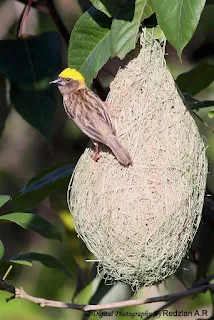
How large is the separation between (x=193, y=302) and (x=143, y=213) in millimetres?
1100

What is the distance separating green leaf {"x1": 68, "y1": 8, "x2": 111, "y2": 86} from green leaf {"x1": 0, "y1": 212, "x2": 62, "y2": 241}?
1.70 ft

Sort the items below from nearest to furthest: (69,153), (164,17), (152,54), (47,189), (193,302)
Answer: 1. (164,17)
2. (152,54)
3. (47,189)
4. (193,302)
5. (69,153)

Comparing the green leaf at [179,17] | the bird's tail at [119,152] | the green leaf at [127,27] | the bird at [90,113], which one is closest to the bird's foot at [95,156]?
the bird at [90,113]

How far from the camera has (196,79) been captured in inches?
129

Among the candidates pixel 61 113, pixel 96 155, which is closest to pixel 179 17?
pixel 96 155

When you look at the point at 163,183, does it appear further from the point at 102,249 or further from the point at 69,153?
the point at 69,153

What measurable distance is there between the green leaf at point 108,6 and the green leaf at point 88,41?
0.42 ft

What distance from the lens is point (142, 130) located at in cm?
265

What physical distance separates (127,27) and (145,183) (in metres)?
0.52

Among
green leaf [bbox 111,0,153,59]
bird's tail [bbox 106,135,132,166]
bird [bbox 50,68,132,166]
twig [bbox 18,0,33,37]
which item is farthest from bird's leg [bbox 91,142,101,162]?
twig [bbox 18,0,33,37]

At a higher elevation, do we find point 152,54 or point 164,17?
point 164,17

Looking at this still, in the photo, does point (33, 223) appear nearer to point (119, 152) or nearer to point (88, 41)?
point (119, 152)

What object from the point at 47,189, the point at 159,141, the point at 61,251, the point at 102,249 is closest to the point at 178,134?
the point at 159,141

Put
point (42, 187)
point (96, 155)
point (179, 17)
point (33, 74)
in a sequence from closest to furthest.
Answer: point (179, 17), point (96, 155), point (42, 187), point (33, 74)
